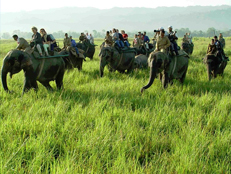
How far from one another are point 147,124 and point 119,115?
0.64m

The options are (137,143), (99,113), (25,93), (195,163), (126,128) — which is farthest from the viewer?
(25,93)

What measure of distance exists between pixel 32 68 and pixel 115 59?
14.0ft

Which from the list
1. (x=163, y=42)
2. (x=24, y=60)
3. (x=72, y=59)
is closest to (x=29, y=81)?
(x=24, y=60)

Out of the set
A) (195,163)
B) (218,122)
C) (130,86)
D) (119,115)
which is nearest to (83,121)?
(119,115)

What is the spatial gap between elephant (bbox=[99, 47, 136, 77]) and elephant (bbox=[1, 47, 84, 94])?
2.46 metres

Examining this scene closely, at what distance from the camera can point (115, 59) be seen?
9.21 meters

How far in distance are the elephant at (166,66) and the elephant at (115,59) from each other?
261 cm

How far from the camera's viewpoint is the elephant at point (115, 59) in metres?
8.72

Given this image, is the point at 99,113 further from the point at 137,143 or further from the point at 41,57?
the point at 41,57

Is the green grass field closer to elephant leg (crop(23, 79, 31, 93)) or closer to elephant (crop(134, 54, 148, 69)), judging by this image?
elephant leg (crop(23, 79, 31, 93))

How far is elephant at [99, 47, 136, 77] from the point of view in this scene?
872 cm

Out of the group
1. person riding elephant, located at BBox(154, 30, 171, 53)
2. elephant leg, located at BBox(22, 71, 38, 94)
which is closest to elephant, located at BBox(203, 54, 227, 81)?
person riding elephant, located at BBox(154, 30, 171, 53)

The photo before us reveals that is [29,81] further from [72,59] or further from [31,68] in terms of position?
[72,59]

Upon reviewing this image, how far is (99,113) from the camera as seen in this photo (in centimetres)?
430
